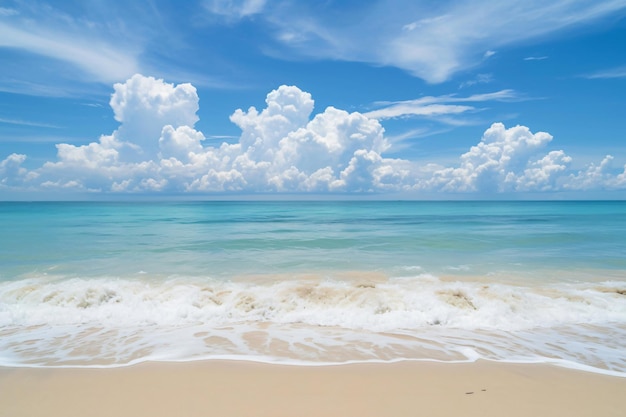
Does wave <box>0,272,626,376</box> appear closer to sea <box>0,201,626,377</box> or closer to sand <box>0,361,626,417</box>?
sea <box>0,201,626,377</box>

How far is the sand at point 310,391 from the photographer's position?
4344 millimetres

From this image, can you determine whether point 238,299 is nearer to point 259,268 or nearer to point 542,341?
point 259,268

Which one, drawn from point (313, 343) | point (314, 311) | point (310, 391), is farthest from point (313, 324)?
point (310, 391)

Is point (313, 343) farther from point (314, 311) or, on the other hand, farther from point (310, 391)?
point (314, 311)

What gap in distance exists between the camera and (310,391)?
15.7 feet

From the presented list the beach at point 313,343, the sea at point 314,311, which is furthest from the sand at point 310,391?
the sea at point 314,311

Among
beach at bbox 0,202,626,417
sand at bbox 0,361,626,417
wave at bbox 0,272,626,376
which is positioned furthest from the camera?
wave at bbox 0,272,626,376

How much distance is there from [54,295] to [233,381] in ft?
24.6

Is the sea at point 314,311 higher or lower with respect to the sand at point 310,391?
lower

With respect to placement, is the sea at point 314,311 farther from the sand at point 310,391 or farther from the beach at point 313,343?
the sand at point 310,391

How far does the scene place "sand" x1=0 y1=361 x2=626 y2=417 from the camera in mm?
4344

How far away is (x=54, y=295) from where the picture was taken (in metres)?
9.68

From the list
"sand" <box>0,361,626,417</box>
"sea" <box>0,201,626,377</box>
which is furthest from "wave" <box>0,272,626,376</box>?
"sand" <box>0,361,626,417</box>

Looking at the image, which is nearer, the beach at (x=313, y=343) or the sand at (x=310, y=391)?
the sand at (x=310, y=391)
